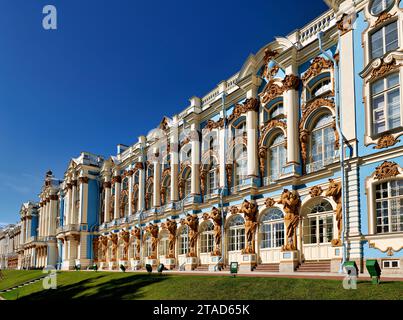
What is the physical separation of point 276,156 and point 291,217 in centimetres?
450

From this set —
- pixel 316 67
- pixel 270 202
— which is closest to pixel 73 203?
pixel 270 202

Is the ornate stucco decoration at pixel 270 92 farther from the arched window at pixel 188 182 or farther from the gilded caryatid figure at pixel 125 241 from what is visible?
the gilded caryatid figure at pixel 125 241

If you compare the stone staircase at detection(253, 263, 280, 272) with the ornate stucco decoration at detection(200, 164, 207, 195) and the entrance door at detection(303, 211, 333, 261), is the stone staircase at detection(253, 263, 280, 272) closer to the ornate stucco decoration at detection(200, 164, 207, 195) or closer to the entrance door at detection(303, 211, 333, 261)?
the entrance door at detection(303, 211, 333, 261)

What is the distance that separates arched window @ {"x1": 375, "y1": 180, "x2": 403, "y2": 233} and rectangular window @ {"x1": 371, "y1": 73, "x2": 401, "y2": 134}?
248cm

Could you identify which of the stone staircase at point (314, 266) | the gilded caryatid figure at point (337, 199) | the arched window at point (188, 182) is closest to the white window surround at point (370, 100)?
the gilded caryatid figure at point (337, 199)

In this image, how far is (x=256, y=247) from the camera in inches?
990

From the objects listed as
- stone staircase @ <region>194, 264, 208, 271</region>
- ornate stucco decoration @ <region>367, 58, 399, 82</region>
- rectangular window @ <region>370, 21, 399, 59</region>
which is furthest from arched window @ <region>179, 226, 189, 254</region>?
rectangular window @ <region>370, 21, 399, 59</region>

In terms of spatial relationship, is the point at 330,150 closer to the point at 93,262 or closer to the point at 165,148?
the point at 165,148

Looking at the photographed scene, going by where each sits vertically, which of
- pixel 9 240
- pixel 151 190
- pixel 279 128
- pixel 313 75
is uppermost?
pixel 313 75

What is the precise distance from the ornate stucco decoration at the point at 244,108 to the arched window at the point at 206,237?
7897 mm

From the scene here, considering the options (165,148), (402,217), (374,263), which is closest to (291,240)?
(402,217)

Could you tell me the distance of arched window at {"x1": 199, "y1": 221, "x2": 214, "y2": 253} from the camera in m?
30.2

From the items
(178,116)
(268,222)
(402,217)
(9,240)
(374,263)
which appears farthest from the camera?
(9,240)

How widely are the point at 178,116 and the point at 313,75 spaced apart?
15795 millimetres
